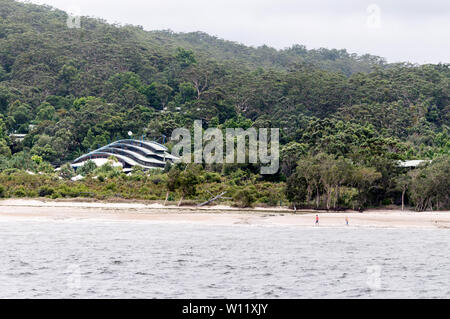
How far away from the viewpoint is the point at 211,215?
4247 cm

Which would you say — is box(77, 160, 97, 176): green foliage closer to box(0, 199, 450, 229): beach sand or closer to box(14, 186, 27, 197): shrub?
box(14, 186, 27, 197): shrub

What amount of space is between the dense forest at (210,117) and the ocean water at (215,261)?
26.9ft

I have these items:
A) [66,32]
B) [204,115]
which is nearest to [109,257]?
[204,115]

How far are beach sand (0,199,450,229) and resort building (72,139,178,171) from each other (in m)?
23.1

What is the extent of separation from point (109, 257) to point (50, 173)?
33.3m

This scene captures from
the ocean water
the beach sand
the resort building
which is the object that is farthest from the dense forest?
the ocean water

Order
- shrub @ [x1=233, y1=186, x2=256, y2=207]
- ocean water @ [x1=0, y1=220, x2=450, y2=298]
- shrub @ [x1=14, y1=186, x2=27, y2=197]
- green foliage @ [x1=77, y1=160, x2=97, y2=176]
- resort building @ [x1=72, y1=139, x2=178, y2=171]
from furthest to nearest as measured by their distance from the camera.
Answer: resort building @ [x1=72, y1=139, x2=178, y2=171] < green foliage @ [x1=77, y1=160, x2=97, y2=176] < shrub @ [x1=14, y1=186, x2=27, y2=197] < shrub @ [x1=233, y1=186, x2=256, y2=207] < ocean water @ [x1=0, y1=220, x2=450, y2=298]

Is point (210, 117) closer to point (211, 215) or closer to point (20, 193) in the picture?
point (20, 193)

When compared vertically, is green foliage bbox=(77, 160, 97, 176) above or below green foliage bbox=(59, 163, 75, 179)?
above

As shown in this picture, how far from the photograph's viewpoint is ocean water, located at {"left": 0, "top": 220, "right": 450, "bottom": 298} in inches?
981

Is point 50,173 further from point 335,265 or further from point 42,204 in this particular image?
point 335,265

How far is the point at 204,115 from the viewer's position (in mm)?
87438

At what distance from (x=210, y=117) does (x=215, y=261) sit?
5835cm

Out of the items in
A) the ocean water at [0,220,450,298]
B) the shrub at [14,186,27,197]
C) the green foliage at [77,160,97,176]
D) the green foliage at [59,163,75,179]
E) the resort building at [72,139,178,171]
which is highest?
the resort building at [72,139,178,171]
